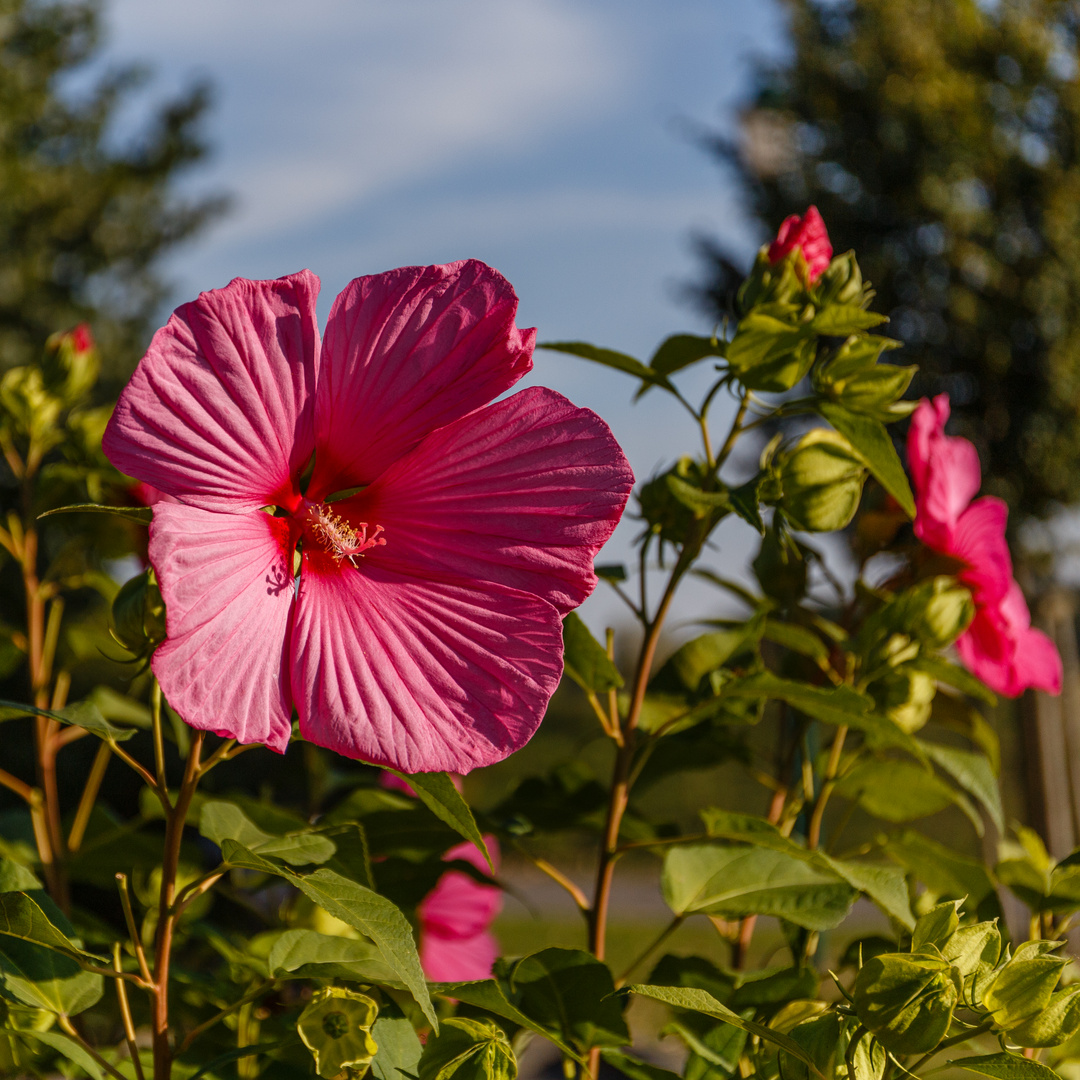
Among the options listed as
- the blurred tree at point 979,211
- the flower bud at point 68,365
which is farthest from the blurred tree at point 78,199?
the flower bud at point 68,365

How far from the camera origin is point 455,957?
0.93 m

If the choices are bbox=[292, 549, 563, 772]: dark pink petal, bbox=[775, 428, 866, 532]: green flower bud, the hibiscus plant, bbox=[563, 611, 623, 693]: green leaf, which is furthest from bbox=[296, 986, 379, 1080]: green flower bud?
bbox=[775, 428, 866, 532]: green flower bud

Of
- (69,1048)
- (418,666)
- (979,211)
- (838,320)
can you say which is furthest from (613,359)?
(979,211)

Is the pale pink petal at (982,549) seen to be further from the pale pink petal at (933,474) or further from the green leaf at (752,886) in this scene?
the green leaf at (752,886)

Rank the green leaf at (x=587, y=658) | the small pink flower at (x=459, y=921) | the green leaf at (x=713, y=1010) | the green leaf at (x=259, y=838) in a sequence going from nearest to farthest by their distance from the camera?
the green leaf at (x=713, y=1010)
the green leaf at (x=259, y=838)
the green leaf at (x=587, y=658)
the small pink flower at (x=459, y=921)

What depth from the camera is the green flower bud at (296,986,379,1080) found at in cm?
48

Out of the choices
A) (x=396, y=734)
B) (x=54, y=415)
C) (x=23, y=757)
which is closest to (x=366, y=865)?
(x=396, y=734)

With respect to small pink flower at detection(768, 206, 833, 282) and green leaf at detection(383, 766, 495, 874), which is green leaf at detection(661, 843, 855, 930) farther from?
small pink flower at detection(768, 206, 833, 282)

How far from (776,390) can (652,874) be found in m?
7.60

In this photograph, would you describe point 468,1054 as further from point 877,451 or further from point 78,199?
point 78,199

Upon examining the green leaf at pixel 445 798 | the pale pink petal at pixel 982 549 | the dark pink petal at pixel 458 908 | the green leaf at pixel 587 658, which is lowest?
the dark pink petal at pixel 458 908

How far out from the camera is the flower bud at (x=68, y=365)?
945 mm

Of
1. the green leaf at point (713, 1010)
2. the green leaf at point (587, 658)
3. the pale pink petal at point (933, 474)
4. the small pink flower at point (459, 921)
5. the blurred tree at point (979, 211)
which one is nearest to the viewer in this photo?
the green leaf at point (713, 1010)

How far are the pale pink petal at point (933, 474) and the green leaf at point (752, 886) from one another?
28cm
